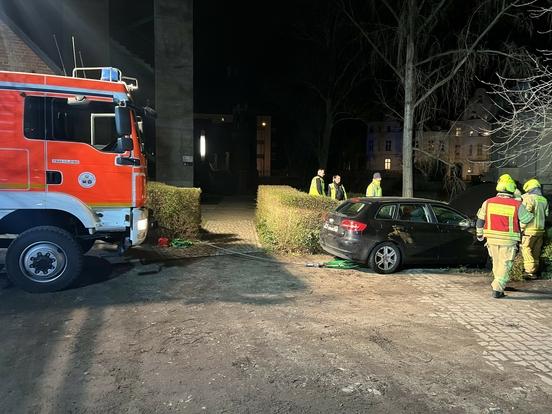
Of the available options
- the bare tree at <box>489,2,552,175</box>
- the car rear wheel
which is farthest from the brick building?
the bare tree at <box>489,2,552,175</box>

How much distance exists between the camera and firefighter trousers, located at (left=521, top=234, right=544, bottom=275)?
30.1 ft

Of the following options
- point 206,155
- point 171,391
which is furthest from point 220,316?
point 206,155

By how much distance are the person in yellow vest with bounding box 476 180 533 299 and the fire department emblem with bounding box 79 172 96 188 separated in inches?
239

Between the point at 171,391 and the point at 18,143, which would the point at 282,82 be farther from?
the point at 171,391

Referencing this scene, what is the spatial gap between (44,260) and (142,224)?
1.57 m

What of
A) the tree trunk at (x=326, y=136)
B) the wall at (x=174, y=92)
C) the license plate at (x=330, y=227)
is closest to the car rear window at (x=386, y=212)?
the license plate at (x=330, y=227)

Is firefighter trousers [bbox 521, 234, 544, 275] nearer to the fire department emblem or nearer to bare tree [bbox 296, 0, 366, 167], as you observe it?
the fire department emblem

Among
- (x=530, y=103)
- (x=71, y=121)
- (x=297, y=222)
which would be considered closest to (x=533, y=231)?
(x=530, y=103)

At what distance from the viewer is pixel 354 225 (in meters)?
9.04

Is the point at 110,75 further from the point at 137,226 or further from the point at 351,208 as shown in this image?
the point at 351,208

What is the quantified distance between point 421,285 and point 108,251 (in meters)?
6.57

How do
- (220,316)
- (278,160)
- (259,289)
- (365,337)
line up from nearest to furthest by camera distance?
1. (365,337)
2. (220,316)
3. (259,289)
4. (278,160)

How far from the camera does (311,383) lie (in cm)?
444

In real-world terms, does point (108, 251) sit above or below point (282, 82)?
below
